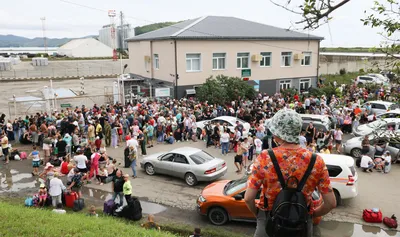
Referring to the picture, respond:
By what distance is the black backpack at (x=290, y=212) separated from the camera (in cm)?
276

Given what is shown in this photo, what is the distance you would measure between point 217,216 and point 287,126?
8126mm

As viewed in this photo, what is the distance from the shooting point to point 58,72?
57375 millimetres

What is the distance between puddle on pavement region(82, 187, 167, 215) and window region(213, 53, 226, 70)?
67.5 feet

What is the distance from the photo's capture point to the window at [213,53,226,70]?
104 ft

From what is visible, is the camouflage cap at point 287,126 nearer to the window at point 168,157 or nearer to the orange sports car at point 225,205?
the orange sports car at point 225,205

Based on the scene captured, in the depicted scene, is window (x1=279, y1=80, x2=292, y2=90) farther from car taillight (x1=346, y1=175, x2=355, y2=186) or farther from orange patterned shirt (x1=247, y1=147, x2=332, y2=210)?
orange patterned shirt (x1=247, y1=147, x2=332, y2=210)

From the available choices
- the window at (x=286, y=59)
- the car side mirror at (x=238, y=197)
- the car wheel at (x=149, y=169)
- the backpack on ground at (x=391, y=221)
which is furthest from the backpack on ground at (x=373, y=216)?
the window at (x=286, y=59)

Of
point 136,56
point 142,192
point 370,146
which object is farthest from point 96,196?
point 136,56

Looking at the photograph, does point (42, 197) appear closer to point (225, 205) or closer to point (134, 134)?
point (225, 205)

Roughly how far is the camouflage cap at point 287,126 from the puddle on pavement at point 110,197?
29.4 feet

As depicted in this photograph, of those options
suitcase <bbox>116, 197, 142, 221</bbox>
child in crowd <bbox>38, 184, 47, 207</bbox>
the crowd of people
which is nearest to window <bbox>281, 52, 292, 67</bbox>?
the crowd of people

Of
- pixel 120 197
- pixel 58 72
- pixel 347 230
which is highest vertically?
pixel 58 72

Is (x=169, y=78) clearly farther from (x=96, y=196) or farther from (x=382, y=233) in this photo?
(x=382, y=233)

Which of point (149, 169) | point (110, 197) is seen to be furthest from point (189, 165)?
point (110, 197)
